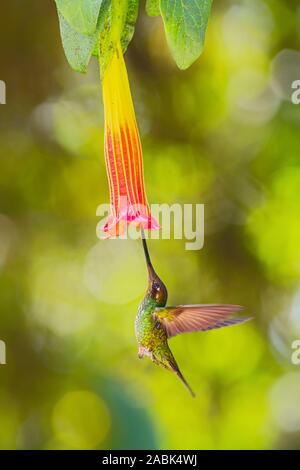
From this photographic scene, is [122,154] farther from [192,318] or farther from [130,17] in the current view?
[192,318]

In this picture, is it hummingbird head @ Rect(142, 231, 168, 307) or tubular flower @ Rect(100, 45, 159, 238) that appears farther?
hummingbird head @ Rect(142, 231, 168, 307)

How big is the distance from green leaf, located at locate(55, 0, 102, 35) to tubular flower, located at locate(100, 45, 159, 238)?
0.10m

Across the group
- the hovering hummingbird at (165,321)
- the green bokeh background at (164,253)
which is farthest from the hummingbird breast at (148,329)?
the green bokeh background at (164,253)

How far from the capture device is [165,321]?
0.69 meters

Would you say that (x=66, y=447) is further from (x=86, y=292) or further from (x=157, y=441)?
(x=86, y=292)

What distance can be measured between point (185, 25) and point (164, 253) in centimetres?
128

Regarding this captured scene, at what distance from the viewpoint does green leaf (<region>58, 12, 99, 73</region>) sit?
1.23 feet

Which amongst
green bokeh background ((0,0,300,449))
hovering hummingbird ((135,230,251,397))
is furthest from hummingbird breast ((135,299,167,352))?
green bokeh background ((0,0,300,449))

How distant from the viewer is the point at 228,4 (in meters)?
1.70

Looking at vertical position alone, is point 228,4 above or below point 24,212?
above

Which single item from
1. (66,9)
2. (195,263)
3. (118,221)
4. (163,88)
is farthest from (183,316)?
(163,88)

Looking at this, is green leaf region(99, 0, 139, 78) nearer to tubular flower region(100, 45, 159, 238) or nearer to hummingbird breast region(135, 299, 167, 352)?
tubular flower region(100, 45, 159, 238)

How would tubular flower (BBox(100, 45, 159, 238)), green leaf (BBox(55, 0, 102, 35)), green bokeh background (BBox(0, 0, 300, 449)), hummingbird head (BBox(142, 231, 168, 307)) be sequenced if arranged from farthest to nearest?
green bokeh background (BBox(0, 0, 300, 449)), hummingbird head (BBox(142, 231, 168, 307)), tubular flower (BBox(100, 45, 159, 238)), green leaf (BBox(55, 0, 102, 35))

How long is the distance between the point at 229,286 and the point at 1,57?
82cm
